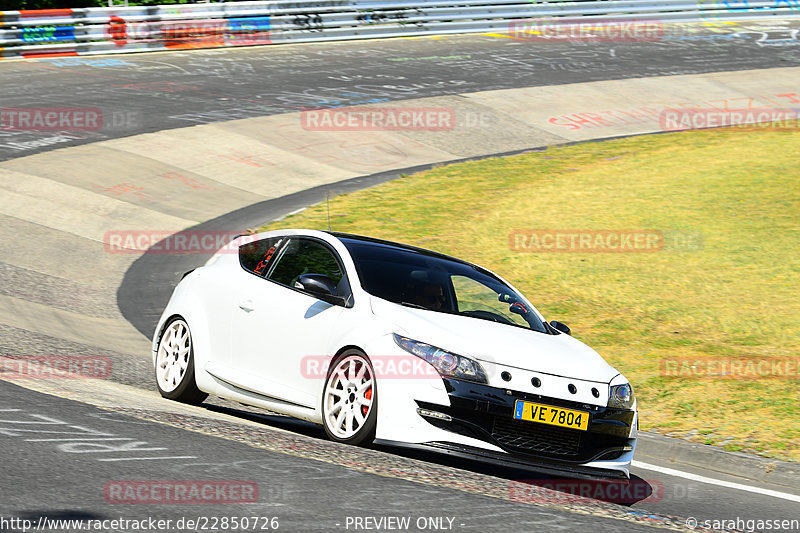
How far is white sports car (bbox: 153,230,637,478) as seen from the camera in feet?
21.6

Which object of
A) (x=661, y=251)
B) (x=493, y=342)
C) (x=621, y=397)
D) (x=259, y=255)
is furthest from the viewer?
(x=661, y=251)

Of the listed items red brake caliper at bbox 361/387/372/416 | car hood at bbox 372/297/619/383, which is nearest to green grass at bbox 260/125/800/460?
car hood at bbox 372/297/619/383

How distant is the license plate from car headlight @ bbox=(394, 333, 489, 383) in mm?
281

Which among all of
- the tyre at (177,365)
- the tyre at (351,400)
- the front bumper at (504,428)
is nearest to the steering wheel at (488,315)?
the tyre at (351,400)

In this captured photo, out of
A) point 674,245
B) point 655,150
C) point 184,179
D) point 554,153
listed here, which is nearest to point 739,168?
point 655,150

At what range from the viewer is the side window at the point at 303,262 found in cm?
783

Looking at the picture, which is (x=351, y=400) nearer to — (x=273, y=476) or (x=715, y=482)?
(x=273, y=476)

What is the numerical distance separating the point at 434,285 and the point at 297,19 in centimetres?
2548

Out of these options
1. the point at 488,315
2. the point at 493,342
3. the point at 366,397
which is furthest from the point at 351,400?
the point at 488,315

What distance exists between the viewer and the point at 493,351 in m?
6.79

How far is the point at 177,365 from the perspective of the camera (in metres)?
8.54

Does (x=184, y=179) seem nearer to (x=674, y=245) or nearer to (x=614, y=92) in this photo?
(x=674, y=245)

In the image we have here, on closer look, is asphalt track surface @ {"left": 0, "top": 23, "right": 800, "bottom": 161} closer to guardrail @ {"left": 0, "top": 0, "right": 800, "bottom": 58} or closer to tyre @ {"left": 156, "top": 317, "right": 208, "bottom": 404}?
guardrail @ {"left": 0, "top": 0, "right": 800, "bottom": 58}

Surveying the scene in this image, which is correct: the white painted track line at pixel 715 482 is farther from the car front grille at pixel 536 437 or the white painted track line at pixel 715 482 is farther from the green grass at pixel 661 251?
the car front grille at pixel 536 437
